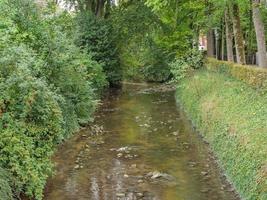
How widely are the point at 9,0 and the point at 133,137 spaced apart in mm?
6513

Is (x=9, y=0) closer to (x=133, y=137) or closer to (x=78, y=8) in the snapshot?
(x=133, y=137)

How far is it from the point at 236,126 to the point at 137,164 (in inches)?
119

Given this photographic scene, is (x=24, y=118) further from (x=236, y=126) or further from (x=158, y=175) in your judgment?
(x=236, y=126)

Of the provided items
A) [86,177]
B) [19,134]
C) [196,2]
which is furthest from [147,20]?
[19,134]

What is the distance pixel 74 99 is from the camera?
17953 millimetres

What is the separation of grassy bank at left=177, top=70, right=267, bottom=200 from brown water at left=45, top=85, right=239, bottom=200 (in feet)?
1.60

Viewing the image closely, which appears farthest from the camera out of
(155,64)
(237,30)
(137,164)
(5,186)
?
(155,64)

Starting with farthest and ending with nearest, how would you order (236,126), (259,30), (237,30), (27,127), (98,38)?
(98,38)
(237,30)
(259,30)
(236,126)
(27,127)

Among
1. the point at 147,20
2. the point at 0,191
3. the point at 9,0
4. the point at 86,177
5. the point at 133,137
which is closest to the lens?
the point at 0,191

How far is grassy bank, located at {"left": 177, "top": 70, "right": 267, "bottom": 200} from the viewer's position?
372 inches

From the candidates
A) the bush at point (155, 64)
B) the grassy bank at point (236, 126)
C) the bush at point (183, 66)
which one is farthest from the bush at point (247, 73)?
the bush at point (155, 64)

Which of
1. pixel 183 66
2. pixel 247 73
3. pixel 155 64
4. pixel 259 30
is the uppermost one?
pixel 259 30

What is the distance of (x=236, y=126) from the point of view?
12352 millimetres

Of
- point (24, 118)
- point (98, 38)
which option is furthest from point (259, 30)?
point (98, 38)
